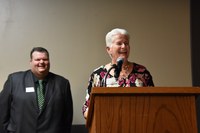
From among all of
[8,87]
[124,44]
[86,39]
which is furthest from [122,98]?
[86,39]

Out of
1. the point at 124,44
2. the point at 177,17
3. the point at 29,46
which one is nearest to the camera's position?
the point at 124,44

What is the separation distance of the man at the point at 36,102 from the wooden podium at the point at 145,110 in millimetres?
1603

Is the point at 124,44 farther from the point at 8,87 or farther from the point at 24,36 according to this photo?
the point at 24,36

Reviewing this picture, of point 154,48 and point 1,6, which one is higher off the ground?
point 1,6

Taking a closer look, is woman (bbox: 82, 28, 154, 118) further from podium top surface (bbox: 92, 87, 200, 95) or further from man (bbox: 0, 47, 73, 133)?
man (bbox: 0, 47, 73, 133)

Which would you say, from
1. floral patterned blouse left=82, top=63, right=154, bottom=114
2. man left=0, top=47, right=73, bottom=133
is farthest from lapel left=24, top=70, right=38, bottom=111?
floral patterned blouse left=82, top=63, right=154, bottom=114

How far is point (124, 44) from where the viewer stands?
2455 millimetres

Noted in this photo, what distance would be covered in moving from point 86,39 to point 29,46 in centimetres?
67

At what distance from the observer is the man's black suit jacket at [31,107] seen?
3.10 metres

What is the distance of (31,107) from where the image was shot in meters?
3.11

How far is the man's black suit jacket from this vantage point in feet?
10.2

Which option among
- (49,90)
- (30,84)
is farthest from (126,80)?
(30,84)

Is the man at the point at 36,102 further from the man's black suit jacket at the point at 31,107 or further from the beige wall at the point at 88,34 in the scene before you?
the beige wall at the point at 88,34

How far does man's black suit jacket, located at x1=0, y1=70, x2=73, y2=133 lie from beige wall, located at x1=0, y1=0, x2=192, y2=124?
1.70ft
